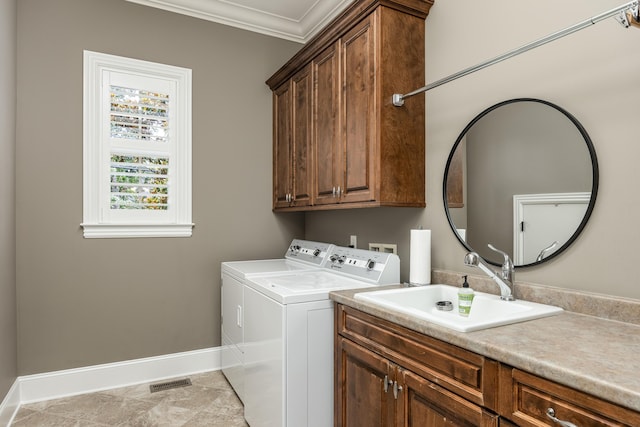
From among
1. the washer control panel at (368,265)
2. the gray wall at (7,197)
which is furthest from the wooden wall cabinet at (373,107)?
the gray wall at (7,197)

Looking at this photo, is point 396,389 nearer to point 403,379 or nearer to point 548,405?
point 403,379

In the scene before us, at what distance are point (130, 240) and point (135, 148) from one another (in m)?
0.69

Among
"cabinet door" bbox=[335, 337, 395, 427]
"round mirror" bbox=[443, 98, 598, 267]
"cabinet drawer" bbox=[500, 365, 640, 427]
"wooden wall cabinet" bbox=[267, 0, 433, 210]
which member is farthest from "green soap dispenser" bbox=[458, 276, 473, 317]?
"wooden wall cabinet" bbox=[267, 0, 433, 210]

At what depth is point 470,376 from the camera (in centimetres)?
118

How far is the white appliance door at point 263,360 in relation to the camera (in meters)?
1.84

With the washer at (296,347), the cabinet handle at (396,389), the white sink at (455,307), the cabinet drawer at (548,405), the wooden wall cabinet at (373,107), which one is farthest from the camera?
the wooden wall cabinet at (373,107)

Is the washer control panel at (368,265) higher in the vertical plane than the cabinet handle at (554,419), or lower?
higher

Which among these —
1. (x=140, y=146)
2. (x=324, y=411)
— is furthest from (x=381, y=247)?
(x=140, y=146)

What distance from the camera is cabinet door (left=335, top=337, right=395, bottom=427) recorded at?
1.54 metres

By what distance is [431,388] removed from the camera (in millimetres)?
1316

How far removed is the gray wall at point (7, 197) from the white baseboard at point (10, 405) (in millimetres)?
45

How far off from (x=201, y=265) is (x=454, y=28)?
2420mm

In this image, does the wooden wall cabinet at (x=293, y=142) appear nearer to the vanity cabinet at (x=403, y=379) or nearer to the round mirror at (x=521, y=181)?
the round mirror at (x=521, y=181)

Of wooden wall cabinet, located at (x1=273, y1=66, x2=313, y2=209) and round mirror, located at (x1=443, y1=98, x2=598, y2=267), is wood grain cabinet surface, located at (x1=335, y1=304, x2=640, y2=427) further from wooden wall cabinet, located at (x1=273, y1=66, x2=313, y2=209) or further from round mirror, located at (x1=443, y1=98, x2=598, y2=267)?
wooden wall cabinet, located at (x1=273, y1=66, x2=313, y2=209)
